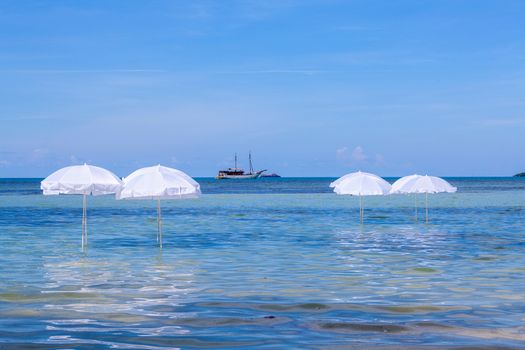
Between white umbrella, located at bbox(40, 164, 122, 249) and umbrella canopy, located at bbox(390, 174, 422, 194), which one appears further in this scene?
umbrella canopy, located at bbox(390, 174, 422, 194)

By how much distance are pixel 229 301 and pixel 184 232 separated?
19.6 m

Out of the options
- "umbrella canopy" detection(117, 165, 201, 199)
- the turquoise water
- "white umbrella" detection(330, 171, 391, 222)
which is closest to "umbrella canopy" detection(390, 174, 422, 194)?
"white umbrella" detection(330, 171, 391, 222)

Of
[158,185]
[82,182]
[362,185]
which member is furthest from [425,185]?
[82,182]

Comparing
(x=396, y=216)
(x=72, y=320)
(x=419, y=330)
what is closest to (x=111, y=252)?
(x=72, y=320)

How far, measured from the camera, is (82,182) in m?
21.8

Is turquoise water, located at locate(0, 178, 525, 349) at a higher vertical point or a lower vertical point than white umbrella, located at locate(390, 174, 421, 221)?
lower

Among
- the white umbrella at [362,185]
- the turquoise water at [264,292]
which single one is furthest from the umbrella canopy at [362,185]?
the turquoise water at [264,292]

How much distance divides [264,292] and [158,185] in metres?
7.63

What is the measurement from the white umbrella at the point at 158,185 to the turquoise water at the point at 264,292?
178 centimetres

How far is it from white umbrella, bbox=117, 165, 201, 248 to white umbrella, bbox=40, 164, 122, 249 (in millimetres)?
394

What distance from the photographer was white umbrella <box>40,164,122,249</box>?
71.3 ft

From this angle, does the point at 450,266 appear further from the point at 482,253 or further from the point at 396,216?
the point at 396,216

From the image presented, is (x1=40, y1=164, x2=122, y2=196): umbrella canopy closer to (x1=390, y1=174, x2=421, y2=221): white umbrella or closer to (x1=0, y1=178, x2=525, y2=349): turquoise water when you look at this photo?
(x1=0, y1=178, x2=525, y2=349): turquoise water

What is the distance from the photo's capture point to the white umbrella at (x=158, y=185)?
21.5 meters
